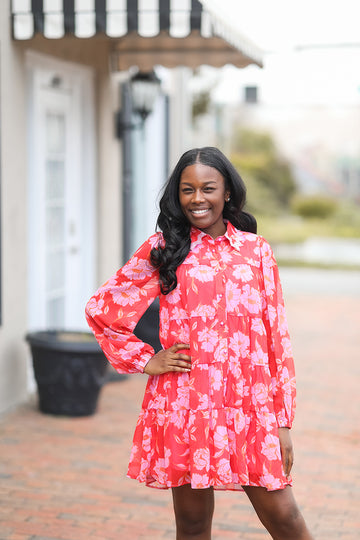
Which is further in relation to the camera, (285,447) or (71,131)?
(71,131)

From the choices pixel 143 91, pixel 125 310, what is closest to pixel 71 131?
pixel 143 91

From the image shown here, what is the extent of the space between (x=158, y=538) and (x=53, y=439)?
1.75 meters

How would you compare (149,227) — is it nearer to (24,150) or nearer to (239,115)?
(24,150)

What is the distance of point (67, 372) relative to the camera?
593 cm

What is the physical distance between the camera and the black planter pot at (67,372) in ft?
19.3

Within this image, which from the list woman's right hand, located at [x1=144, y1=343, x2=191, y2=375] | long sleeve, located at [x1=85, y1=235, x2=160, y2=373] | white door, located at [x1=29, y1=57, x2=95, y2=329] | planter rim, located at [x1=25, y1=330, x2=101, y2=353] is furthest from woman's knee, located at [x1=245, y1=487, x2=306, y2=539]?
white door, located at [x1=29, y1=57, x2=95, y2=329]

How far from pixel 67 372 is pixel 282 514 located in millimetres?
3334

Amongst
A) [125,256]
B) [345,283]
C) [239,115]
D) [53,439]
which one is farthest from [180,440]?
[239,115]

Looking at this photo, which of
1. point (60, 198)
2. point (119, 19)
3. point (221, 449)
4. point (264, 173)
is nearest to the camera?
point (221, 449)

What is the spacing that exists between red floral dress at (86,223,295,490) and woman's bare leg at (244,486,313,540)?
0.18 feet

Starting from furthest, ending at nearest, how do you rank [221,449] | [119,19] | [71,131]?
1. [71,131]
2. [119,19]
3. [221,449]

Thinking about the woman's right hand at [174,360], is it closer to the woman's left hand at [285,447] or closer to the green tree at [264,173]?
Result: the woman's left hand at [285,447]

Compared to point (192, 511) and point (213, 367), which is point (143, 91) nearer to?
point (213, 367)

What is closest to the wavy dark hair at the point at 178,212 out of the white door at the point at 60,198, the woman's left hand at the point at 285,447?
the woman's left hand at the point at 285,447
